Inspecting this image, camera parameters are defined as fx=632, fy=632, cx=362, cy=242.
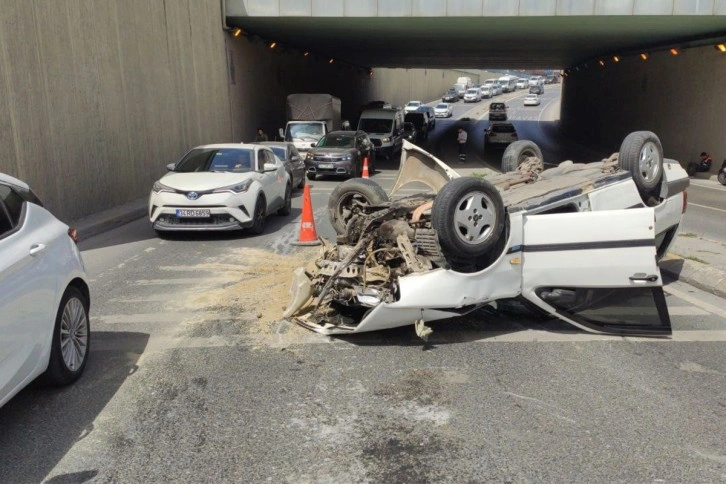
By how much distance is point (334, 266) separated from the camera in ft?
19.0

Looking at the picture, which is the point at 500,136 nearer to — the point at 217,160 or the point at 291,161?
the point at 291,161

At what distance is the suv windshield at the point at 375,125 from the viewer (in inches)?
1160

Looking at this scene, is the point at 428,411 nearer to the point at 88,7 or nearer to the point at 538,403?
the point at 538,403

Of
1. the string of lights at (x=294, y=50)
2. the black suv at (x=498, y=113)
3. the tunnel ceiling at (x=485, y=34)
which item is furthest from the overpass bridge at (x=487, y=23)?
the black suv at (x=498, y=113)

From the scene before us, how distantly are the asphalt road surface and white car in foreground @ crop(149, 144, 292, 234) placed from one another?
369cm

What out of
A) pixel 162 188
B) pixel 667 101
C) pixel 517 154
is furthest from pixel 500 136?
pixel 517 154

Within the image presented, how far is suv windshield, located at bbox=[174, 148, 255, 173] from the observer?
1162 cm

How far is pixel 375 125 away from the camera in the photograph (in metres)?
29.6

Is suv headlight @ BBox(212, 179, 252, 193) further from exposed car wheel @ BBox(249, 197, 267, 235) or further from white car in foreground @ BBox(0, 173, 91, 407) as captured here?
white car in foreground @ BBox(0, 173, 91, 407)

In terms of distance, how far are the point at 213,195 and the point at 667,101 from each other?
2309cm

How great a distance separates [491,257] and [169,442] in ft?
10.0

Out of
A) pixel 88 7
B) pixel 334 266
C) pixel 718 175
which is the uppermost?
pixel 88 7

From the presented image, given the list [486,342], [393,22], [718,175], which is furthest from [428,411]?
[718,175]

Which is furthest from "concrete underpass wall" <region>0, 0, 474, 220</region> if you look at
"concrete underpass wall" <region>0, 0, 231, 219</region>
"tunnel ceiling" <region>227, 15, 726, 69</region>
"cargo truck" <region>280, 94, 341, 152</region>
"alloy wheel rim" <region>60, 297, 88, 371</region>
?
"alloy wheel rim" <region>60, 297, 88, 371</region>
